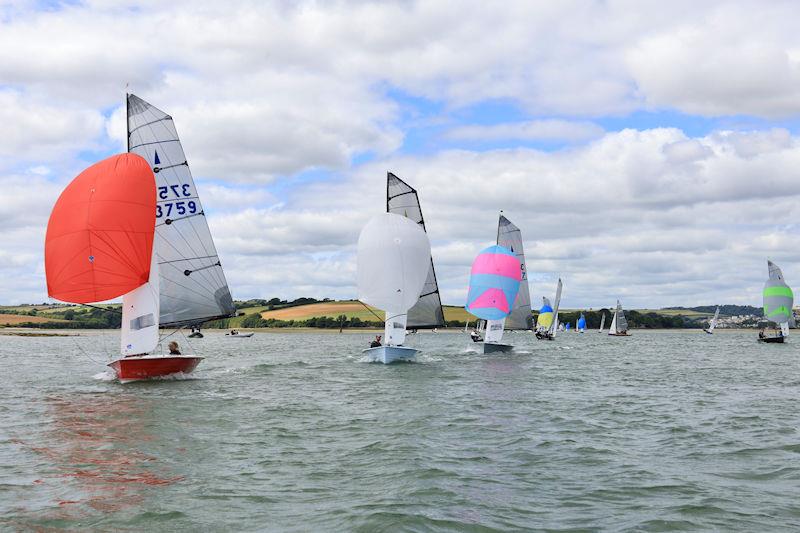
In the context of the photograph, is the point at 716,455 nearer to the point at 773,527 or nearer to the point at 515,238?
the point at 773,527

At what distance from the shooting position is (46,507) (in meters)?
11.5

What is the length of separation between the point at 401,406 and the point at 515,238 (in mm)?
47090

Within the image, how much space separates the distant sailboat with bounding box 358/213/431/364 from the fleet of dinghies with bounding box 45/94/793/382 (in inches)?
2.1

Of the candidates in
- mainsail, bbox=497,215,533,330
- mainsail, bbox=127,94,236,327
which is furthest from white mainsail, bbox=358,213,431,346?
mainsail, bbox=497,215,533,330

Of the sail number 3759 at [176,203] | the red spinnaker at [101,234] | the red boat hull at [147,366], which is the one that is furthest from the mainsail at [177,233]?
the red spinnaker at [101,234]

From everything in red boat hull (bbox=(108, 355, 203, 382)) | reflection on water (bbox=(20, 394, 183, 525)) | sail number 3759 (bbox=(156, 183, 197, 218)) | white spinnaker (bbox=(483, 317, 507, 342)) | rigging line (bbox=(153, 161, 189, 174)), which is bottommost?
reflection on water (bbox=(20, 394, 183, 525))

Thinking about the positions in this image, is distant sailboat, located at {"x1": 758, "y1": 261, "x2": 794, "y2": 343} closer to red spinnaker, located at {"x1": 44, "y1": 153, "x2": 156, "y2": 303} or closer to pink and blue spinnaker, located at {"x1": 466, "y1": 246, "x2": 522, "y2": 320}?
pink and blue spinnaker, located at {"x1": 466, "y1": 246, "x2": 522, "y2": 320}

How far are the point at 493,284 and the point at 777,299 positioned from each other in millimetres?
52561

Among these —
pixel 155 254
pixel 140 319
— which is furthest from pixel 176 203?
pixel 140 319

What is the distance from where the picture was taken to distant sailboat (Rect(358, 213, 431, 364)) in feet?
130

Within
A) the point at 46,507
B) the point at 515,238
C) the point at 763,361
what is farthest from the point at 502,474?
the point at 515,238

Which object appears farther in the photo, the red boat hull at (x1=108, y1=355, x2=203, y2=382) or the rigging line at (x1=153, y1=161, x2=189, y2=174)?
the rigging line at (x1=153, y1=161, x2=189, y2=174)

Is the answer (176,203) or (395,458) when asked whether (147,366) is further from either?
(395,458)

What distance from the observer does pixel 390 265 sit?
3962 cm
